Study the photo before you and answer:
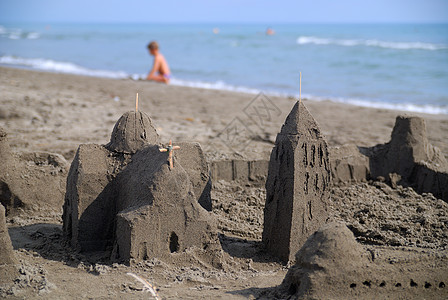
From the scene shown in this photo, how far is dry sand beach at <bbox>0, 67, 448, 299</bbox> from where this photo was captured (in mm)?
3887

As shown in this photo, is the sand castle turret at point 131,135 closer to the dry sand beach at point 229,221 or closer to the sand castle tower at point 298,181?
the dry sand beach at point 229,221

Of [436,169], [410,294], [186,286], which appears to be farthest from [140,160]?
[436,169]

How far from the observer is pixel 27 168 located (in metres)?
6.07

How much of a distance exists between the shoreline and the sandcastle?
273 centimetres

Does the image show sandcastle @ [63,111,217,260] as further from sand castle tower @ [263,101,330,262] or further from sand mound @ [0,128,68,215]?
sand mound @ [0,128,68,215]

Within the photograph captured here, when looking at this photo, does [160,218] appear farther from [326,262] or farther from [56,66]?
[56,66]

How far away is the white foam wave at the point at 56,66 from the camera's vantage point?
790 inches

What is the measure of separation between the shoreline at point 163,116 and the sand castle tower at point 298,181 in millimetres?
2914

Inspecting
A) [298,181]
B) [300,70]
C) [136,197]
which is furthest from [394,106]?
[136,197]

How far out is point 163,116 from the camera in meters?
11.0

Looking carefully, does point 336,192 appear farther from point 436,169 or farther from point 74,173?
point 74,173

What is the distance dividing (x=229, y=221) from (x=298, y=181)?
4.54ft

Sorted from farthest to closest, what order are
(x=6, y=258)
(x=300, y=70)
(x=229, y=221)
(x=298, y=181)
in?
(x=300, y=70)
(x=229, y=221)
(x=298, y=181)
(x=6, y=258)

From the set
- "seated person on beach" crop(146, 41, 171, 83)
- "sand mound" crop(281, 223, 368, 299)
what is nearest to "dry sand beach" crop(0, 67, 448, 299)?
"sand mound" crop(281, 223, 368, 299)
